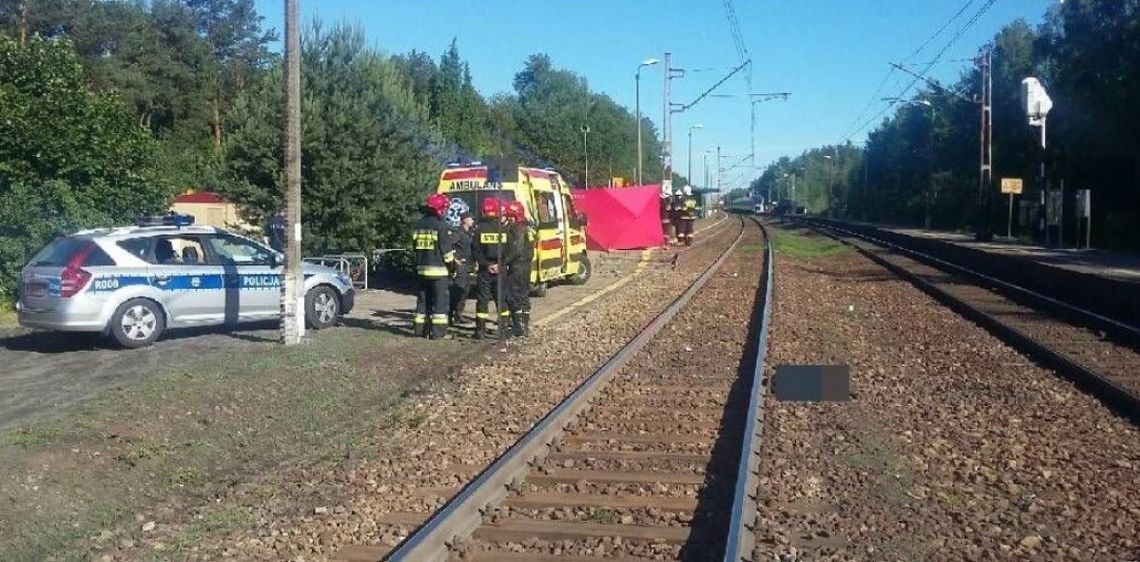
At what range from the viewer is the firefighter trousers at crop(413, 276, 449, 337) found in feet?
50.9

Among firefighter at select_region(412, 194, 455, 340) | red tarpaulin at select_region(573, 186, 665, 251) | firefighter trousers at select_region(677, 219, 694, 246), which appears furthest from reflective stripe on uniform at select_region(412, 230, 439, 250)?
Result: firefighter trousers at select_region(677, 219, 694, 246)

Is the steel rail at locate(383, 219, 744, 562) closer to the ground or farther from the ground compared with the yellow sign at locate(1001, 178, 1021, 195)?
closer to the ground

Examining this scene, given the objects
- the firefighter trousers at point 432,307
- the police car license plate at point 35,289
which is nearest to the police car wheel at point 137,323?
the police car license plate at point 35,289

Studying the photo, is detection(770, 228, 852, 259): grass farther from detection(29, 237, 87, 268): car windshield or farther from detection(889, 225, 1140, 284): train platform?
detection(29, 237, 87, 268): car windshield

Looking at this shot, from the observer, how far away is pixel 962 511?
Answer: 7.38 metres

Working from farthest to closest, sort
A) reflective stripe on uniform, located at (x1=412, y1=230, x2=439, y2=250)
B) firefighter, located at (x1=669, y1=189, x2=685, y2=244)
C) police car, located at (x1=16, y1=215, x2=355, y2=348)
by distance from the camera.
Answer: firefighter, located at (x1=669, y1=189, x2=685, y2=244), reflective stripe on uniform, located at (x1=412, y1=230, x2=439, y2=250), police car, located at (x1=16, y1=215, x2=355, y2=348)

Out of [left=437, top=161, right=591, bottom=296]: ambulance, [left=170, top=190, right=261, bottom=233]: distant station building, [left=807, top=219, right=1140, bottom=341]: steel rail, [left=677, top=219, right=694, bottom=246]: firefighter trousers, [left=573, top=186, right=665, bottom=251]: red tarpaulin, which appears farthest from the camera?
[left=677, top=219, right=694, bottom=246]: firefighter trousers

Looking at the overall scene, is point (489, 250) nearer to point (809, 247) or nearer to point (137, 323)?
point (137, 323)

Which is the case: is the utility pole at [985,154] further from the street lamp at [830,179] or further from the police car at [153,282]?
the street lamp at [830,179]

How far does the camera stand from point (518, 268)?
15727 millimetres

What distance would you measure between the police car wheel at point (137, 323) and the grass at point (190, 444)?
1.28m

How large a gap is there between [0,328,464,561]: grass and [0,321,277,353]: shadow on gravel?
1944 millimetres

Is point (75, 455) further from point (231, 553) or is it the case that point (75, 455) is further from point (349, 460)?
point (231, 553)

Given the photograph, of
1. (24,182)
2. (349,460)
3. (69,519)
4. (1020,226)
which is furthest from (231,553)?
(1020,226)
